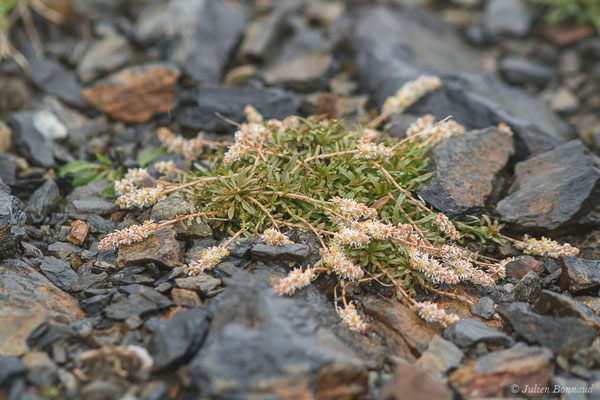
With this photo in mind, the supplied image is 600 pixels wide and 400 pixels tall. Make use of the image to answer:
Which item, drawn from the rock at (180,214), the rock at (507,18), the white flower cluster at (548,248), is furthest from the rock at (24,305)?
the rock at (507,18)

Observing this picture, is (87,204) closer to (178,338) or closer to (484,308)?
(178,338)

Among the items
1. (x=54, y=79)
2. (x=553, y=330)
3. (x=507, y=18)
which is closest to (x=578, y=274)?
(x=553, y=330)

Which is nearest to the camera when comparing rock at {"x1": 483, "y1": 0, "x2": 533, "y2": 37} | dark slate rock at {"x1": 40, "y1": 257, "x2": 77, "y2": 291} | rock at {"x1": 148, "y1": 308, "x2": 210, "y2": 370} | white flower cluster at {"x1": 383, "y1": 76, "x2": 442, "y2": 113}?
rock at {"x1": 148, "y1": 308, "x2": 210, "y2": 370}

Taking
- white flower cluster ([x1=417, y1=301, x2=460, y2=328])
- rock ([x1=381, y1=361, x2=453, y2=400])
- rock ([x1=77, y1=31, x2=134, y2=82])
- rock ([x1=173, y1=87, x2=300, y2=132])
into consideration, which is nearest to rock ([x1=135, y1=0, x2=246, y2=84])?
rock ([x1=77, y1=31, x2=134, y2=82])

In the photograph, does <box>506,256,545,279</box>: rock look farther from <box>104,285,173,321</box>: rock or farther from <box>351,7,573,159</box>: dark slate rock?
<box>104,285,173,321</box>: rock

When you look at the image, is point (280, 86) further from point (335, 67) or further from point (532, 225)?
point (532, 225)

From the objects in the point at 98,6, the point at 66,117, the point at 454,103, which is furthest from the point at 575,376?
the point at 98,6

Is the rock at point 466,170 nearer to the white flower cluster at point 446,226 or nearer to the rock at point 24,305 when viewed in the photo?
the white flower cluster at point 446,226
